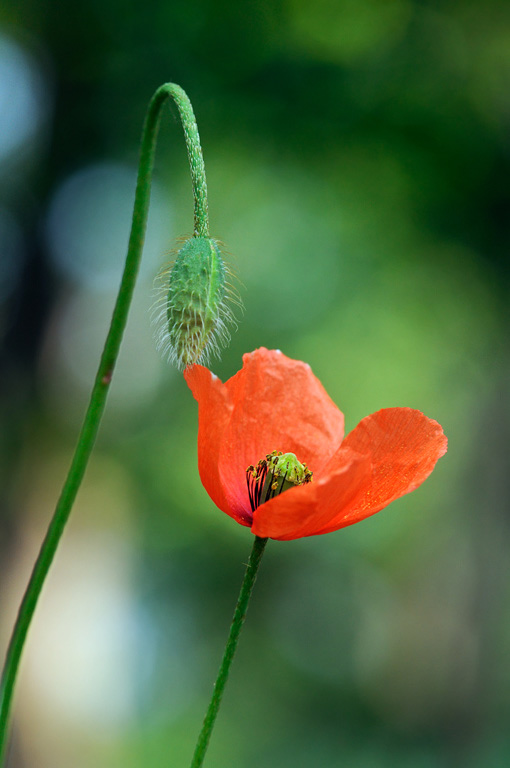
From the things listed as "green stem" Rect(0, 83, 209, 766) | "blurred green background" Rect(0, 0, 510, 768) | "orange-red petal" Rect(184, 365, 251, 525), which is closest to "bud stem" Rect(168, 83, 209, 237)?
"green stem" Rect(0, 83, 209, 766)

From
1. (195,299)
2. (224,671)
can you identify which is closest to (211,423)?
(195,299)

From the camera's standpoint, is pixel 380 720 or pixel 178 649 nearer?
pixel 380 720

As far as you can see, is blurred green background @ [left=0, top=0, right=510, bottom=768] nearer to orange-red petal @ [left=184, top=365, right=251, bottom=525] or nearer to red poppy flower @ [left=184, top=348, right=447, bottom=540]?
red poppy flower @ [left=184, top=348, right=447, bottom=540]

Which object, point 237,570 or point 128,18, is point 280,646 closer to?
point 237,570

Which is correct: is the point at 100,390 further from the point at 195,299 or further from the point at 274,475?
the point at 274,475

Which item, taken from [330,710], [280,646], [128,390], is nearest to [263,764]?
[330,710]

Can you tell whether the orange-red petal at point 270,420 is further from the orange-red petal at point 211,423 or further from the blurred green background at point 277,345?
the blurred green background at point 277,345

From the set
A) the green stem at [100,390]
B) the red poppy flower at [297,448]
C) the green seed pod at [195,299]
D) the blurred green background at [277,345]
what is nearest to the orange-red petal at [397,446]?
the red poppy flower at [297,448]
